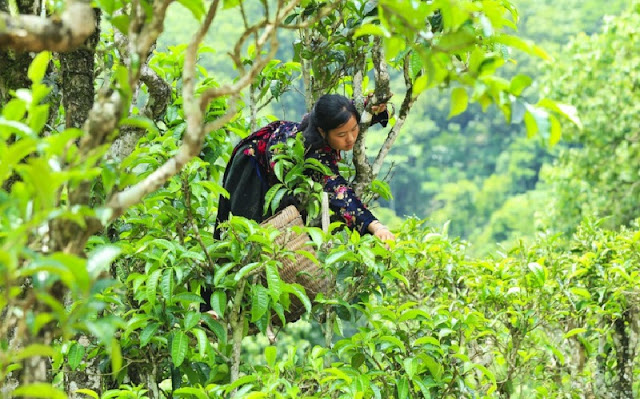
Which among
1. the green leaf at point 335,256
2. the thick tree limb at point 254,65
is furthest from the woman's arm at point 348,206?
the thick tree limb at point 254,65

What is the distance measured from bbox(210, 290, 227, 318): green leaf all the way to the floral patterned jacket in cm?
67

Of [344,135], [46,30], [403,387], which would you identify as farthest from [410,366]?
[46,30]

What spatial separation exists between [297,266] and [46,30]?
5.49ft

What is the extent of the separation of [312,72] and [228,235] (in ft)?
4.04

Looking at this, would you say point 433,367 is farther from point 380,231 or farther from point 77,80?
point 77,80

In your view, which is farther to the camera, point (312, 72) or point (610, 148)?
point (610, 148)

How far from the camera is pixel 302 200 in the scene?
320 centimetres

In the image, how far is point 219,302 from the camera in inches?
105

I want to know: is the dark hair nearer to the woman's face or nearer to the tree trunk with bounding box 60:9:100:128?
the woman's face

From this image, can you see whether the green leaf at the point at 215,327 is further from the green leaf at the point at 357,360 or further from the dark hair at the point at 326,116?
the dark hair at the point at 326,116

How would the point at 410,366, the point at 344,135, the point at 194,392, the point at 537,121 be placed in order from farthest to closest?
the point at 344,135 < the point at 410,366 < the point at 194,392 < the point at 537,121

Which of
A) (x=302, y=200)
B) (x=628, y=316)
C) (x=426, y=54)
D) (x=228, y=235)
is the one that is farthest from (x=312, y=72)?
(x=426, y=54)

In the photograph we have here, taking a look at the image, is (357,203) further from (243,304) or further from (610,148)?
(610,148)

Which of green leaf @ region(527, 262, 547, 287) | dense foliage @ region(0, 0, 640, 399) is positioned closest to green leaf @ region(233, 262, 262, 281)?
dense foliage @ region(0, 0, 640, 399)
